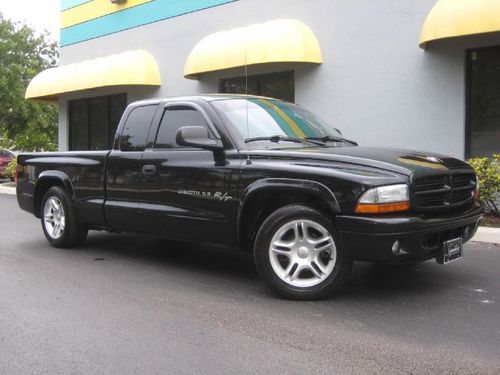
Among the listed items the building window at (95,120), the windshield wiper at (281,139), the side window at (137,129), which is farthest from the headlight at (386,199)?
the building window at (95,120)

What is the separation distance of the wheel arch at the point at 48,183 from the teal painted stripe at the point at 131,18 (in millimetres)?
8105

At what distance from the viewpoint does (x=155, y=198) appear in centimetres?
603

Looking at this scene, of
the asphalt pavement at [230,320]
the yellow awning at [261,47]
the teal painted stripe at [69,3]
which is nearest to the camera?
the asphalt pavement at [230,320]

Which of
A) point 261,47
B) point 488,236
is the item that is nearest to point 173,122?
point 488,236

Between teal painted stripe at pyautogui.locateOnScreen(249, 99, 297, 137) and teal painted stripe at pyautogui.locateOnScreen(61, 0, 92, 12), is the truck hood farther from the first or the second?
teal painted stripe at pyautogui.locateOnScreen(61, 0, 92, 12)

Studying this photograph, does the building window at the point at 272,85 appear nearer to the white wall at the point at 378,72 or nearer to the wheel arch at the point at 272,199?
the white wall at the point at 378,72

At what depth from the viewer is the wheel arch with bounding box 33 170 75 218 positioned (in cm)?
725

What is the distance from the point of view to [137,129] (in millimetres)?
6547

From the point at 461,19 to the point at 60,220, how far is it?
6.73 m

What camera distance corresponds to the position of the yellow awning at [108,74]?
15.8m

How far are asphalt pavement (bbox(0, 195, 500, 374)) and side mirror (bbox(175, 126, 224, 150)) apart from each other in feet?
4.36

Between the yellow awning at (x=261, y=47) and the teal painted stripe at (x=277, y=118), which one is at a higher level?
the yellow awning at (x=261, y=47)

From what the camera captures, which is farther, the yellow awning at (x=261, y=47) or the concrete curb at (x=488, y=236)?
the yellow awning at (x=261, y=47)

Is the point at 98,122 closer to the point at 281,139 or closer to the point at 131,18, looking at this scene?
the point at 131,18
